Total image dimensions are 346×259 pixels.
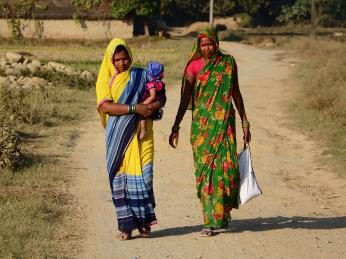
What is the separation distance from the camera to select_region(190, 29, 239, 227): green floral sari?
618 cm

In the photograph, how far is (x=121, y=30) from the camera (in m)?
39.4

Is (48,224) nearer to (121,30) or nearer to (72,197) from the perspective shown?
(72,197)

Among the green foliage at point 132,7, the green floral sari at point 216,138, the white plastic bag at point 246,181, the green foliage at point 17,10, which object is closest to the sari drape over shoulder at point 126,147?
the green floral sari at point 216,138

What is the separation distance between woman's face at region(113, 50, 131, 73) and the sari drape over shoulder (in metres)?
0.03

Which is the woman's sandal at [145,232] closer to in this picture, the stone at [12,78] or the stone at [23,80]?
the stone at [23,80]

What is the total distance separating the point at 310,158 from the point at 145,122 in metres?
5.06

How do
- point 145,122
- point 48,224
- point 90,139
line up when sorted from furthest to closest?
point 90,139, point 48,224, point 145,122

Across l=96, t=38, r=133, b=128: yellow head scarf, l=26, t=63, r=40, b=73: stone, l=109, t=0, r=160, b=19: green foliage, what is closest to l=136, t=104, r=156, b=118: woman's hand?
→ l=96, t=38, r=133, b=128: yellow head scarf

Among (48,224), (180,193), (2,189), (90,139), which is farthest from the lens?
(90,139)

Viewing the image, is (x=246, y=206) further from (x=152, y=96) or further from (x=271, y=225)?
(x=152, y=96)

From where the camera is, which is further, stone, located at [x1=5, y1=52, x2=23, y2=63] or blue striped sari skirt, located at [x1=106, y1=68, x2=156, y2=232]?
stone, located at [x1=5, y1=52, x2=23, y2=63]

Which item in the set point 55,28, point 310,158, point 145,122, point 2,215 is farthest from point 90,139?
point 55,28

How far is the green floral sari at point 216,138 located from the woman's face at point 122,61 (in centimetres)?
64

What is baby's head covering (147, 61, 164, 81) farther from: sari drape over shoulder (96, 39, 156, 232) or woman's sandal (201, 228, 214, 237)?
woman's sandal (201, 228, 214, 237)
